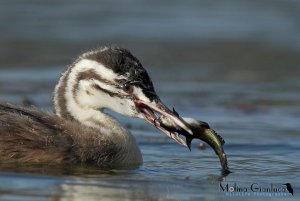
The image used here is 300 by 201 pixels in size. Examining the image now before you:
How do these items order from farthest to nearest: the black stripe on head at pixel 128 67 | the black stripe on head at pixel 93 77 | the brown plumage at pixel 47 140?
1. the black stripe on head at pixel 93 77
2. the black stripe on head at pixel 128 67
3. the brown plumage at pixel 47 140

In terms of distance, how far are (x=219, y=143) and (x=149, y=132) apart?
148 inches

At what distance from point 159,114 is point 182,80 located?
27.4 feet

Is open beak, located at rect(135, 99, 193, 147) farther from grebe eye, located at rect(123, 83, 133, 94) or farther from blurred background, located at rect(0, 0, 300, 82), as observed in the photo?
blurred background, located at rect(0, 0, 300, 82)

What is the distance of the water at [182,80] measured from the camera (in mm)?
13578

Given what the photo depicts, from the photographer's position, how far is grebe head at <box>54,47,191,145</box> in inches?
570

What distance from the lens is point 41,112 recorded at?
1488 cm

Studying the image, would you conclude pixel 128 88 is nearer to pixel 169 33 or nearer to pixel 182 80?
pixel 182 80

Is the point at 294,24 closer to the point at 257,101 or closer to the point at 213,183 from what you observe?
the point at 257,101

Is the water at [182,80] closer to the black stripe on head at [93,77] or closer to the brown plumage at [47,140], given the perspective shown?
the brown plumage at [47,140]

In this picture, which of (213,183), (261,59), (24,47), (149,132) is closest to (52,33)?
(24,47)

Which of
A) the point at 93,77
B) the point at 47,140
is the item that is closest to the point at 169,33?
the point at 93,77

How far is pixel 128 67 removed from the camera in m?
14.5

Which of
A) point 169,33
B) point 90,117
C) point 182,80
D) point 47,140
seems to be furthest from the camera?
point 169,33

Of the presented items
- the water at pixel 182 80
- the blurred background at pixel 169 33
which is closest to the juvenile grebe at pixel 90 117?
the water at pixel 182 80
